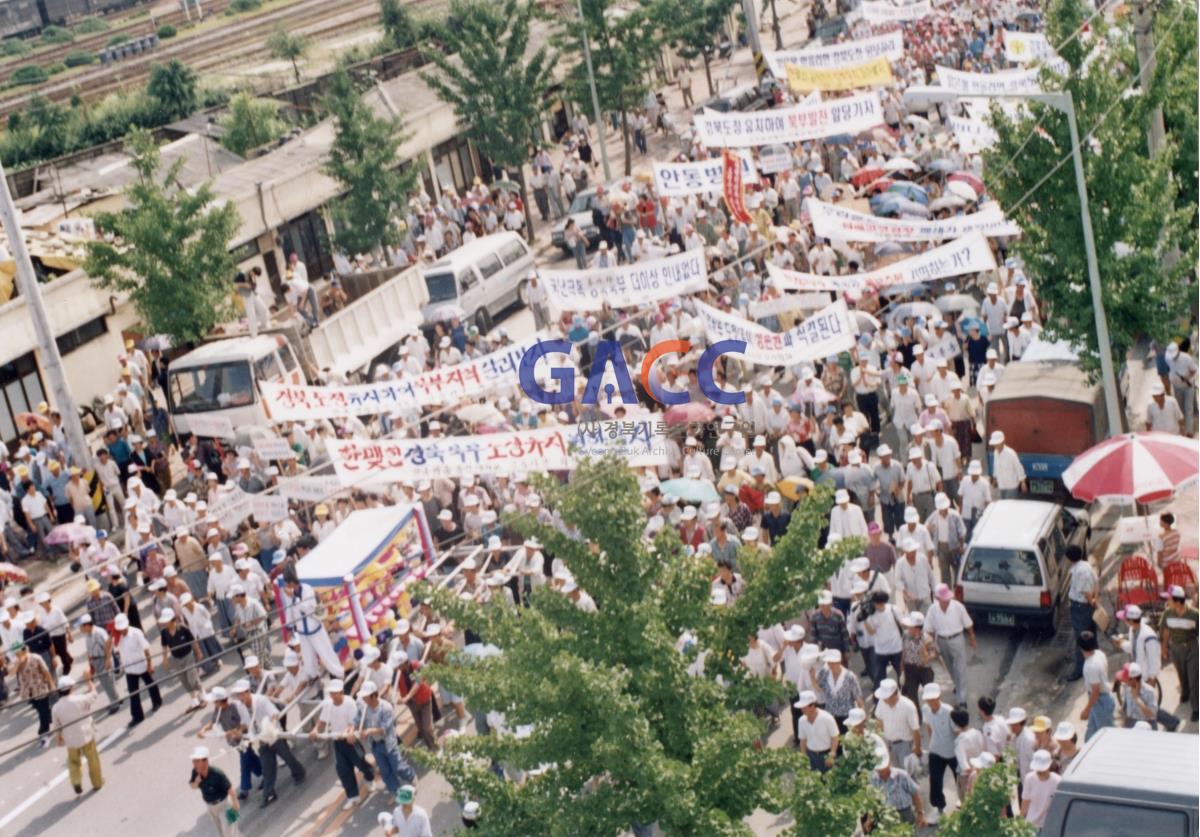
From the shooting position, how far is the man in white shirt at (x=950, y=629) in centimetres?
1588

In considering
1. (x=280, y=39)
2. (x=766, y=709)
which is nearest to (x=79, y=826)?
(x=766, y=709)

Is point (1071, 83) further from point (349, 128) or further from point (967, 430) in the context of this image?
point (349, 128)

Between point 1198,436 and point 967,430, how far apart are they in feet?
8.96

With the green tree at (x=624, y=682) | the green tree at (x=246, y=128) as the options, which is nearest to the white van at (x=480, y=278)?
the green tree at (x=246, y=128)

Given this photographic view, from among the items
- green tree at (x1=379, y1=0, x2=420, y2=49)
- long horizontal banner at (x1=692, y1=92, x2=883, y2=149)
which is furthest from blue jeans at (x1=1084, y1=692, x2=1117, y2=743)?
green tree at (x1=379, y1=0, x2=420, y2=49)

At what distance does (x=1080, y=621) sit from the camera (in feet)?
53.7

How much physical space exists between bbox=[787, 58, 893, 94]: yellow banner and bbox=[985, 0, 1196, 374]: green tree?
1581 centimetres

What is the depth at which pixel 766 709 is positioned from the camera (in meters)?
16.7

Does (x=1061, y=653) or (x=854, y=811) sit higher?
(x=854, y=811)

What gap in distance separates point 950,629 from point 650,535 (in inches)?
149

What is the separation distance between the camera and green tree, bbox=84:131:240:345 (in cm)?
2909

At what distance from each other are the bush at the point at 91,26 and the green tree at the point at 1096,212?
71.4 m

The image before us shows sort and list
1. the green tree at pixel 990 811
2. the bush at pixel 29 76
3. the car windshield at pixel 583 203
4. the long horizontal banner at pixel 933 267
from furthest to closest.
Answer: the bush at pixel 29 76
the car windshield at pixel 583 203
the long horizontal banner at pixel 933 267
the green tree at pixel 990 811

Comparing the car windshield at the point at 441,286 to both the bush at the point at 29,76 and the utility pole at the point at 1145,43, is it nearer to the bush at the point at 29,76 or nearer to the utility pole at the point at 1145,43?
the utility pole at the point at 1145,43
